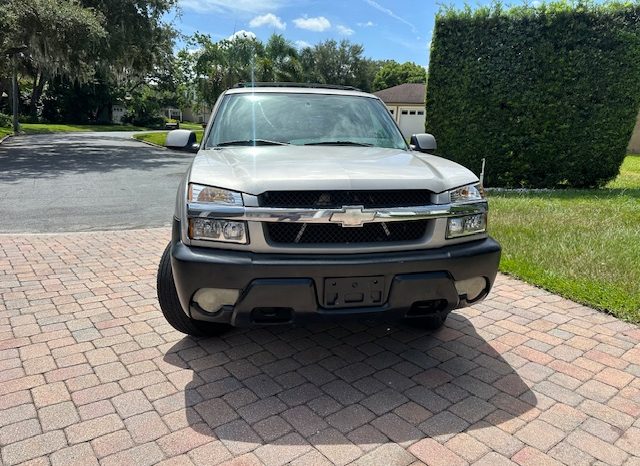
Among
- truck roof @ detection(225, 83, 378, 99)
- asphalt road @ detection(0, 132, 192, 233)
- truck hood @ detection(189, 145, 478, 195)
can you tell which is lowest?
asphalt road @ detection(0, 132, 192, 233)

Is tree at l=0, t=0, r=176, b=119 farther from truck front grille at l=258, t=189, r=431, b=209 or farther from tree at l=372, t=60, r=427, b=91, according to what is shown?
tree at l=372, t=60, r=427, b=91

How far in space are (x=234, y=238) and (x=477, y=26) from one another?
1038 cm

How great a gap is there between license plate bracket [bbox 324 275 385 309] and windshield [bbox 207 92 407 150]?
143cm

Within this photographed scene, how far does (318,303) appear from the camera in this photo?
258 cm

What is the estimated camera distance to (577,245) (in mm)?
5906

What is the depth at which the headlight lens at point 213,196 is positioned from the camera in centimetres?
258

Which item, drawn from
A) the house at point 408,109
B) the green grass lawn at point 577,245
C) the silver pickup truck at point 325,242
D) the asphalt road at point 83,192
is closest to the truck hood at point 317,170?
the silver pickup truck at point 325,242

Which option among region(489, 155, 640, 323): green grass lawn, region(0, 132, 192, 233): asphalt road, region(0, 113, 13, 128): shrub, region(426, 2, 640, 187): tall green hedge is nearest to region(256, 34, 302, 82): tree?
region(0, 113, 13, 128): shrub

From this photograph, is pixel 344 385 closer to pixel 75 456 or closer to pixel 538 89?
pixel 75 456

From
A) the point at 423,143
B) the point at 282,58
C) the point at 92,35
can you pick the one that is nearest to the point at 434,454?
the point at 423,143

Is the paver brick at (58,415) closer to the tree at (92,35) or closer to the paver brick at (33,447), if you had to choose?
the paver brick at (33,447)

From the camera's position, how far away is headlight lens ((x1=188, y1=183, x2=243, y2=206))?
2.58 metres

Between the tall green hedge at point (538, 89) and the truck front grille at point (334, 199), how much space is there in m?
9.46

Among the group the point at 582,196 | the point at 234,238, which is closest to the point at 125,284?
the point at 234,238
